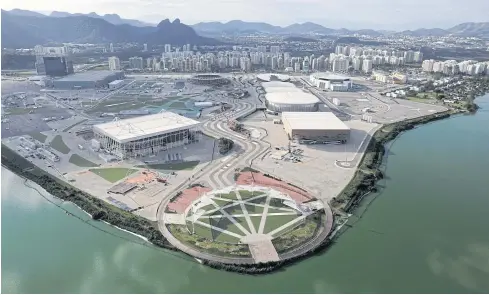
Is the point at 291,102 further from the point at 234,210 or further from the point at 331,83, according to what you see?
the point at 234,210

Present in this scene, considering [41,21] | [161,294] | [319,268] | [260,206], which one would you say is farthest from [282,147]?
[41,21]

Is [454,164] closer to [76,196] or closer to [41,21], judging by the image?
[76,196]

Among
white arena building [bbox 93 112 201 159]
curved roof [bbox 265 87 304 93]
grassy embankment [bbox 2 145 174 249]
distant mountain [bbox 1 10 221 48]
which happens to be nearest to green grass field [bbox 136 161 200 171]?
white arena building [bbox 93 112 201 159]

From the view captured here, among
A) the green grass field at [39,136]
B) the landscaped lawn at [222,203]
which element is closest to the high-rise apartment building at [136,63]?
the green grass field at [39,136]

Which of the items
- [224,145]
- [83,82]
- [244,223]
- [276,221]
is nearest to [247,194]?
[244,223]

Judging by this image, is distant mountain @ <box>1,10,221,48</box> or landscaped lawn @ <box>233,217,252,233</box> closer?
landscaped lawn @ <box>233,217,252,233</box>

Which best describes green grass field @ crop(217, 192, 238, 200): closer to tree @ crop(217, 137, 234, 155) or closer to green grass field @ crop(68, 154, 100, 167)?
tree @ crop(217, 137, 234, 155)

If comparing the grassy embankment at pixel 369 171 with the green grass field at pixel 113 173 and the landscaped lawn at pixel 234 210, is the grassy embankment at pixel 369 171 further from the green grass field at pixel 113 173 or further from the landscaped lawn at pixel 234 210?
the green grass field at pixel 113 173
